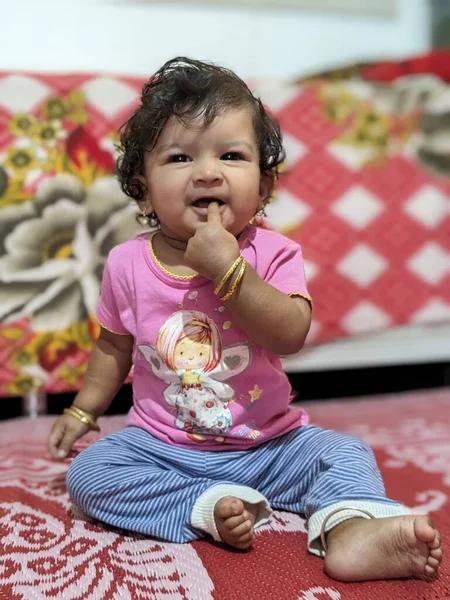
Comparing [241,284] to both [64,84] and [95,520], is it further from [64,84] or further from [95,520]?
[64,84]

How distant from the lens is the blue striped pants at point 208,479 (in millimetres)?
780

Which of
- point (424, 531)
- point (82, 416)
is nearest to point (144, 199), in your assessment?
point (82, 416)

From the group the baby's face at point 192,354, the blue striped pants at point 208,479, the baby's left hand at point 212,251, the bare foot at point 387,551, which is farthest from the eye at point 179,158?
the bare foot at point 387,551

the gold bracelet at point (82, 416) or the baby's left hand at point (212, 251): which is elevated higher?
the baby's left hand at point (212, 251)

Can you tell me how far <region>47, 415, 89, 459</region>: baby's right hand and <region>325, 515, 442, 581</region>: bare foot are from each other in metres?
0.41

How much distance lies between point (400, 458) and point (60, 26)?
1161 mm

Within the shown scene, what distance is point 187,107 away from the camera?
0.80 metres

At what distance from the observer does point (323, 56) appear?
1.57 m

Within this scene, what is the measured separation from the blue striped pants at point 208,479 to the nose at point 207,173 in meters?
0.36

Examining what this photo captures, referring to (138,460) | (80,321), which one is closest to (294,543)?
(138,460)

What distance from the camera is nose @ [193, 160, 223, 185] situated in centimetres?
77

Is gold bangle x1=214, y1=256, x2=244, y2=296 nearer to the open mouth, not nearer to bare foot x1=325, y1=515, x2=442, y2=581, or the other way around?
the open mouth

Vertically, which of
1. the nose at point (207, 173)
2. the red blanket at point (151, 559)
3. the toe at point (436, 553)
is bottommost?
the red blanket at point (151, 559)

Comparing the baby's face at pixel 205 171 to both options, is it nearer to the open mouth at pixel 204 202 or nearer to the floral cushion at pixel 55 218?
the open mouth at pixel 204 202
